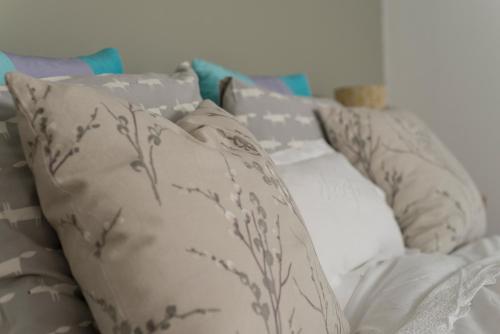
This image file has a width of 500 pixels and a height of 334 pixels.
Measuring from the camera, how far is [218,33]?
5.62 ft

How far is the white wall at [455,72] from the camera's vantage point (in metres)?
2.50


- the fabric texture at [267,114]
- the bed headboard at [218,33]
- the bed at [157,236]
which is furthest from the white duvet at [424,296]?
the bed headboard at [218,33]

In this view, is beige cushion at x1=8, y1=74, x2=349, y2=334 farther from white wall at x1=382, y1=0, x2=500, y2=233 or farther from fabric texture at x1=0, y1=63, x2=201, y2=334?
white wall at x1=382, y1=0, x2=500, y2=233

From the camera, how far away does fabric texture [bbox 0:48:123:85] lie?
858mm

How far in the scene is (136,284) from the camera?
57cm

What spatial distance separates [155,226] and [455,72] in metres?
2.35

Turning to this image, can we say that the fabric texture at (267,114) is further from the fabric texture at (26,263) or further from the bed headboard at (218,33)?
the fabric texture at (26,263)

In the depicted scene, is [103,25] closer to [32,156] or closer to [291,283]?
[32,156]

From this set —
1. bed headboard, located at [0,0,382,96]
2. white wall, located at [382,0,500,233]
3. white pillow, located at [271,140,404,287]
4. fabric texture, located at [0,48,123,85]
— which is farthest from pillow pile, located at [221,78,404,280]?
white wall, located at [382,0,500,233]

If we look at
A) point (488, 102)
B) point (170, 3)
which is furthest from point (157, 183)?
point (488, 102)

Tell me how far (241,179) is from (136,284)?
199 millimetres

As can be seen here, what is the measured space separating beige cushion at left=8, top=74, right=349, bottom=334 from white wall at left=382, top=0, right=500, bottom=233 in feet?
7.03

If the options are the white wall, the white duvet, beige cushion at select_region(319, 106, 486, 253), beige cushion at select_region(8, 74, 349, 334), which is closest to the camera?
beige cushion at select_region(8, 74, 349, 334)

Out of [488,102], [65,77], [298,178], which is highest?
[65,77]
